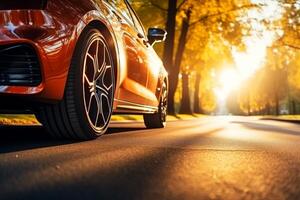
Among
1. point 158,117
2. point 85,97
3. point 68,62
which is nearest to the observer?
point 68,62

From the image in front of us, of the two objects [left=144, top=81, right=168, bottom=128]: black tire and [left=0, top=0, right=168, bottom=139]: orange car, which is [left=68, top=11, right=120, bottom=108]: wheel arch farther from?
[left=144, top=81, right=168, bottom=128]: black tire

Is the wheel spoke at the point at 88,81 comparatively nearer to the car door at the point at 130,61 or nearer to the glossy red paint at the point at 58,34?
the glossy red paint at the point at 58,34

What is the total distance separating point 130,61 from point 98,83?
0.89 metres

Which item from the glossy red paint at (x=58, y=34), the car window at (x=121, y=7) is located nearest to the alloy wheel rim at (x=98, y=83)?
the glossy red paint at (x=58, y=34)

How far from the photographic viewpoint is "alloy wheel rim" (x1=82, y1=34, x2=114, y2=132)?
14.5ft

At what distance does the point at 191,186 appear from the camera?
232 cm

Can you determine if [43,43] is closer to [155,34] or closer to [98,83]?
[98,83]

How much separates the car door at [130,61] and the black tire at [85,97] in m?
0.40

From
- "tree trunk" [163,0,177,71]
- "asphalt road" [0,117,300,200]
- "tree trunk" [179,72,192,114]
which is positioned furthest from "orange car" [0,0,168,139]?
"tree trunk" [179,72,192,114]

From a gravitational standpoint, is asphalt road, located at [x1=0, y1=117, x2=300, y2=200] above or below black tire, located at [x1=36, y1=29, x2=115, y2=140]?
below

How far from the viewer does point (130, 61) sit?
5.46 m

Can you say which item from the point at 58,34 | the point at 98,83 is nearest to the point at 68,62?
the point at 58,34

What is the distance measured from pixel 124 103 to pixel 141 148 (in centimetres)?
156

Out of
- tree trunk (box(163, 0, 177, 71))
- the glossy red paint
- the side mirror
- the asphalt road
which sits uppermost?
tree trunk (box(163, 0, 177, 71))
